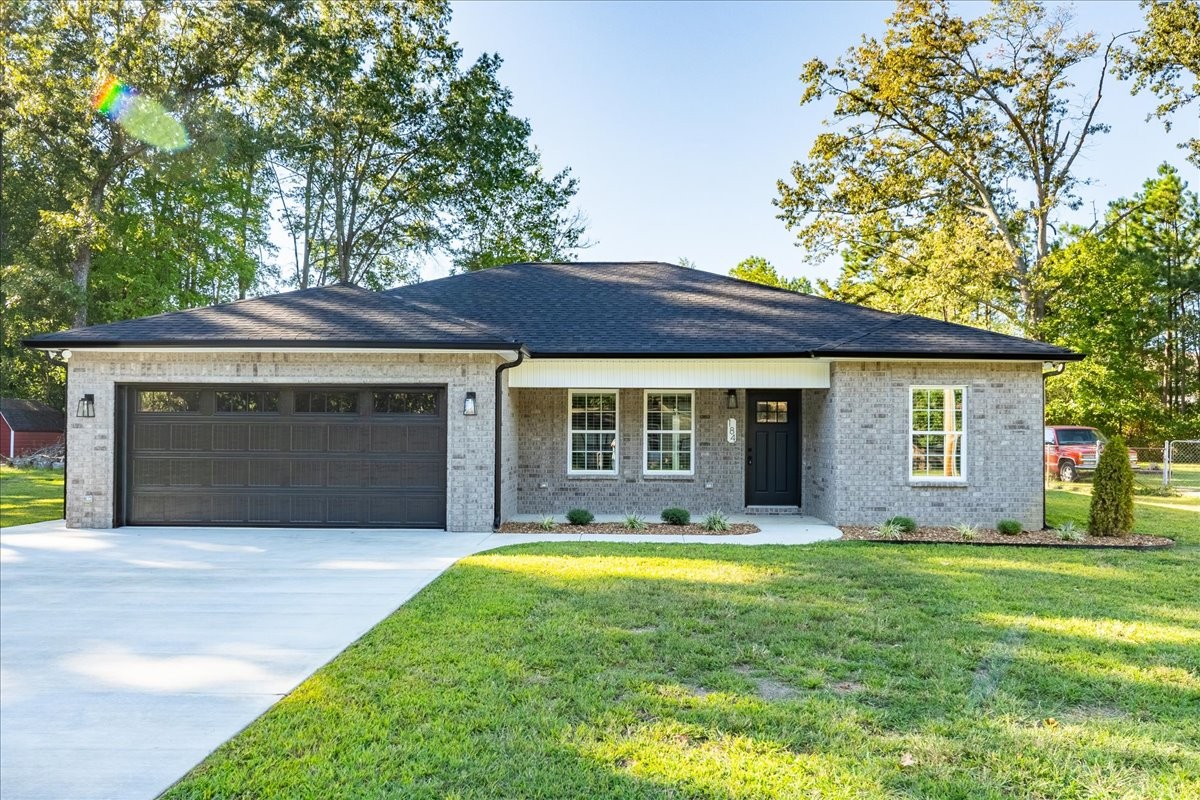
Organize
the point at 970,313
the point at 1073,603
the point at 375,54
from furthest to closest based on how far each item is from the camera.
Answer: the point at 375,54 < the point at 970,313 < the point at 1073,603

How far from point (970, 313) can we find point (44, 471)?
114 ft

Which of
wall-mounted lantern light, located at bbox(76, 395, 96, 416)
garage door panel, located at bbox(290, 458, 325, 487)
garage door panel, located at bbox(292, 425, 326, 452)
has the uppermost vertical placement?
wall-mounted lantern light, located at bbox(76, 395, 96, 416)

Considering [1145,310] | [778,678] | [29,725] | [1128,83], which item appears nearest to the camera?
[29,725]

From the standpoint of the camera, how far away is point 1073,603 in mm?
6605

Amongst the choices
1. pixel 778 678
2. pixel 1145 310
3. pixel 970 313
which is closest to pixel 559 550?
pixel 778 678

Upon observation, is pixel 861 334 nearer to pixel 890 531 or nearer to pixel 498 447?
pixel 890 531

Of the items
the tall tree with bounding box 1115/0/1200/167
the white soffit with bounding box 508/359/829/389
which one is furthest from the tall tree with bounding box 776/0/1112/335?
the white soffit with bounding box 508/359/829/389

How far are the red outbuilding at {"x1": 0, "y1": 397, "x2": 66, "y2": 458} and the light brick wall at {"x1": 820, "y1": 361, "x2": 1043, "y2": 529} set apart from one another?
34.4 metres

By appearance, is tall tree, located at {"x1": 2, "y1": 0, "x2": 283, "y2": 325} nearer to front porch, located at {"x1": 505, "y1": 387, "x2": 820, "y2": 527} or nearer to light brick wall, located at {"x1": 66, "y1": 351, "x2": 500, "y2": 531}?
light brick wall, located at {"x1": 66, "y1": 351, "x2": 500, "y2": 531}

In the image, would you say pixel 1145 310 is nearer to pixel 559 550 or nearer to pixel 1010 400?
pixel 1010 400

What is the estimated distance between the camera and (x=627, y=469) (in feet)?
43.8

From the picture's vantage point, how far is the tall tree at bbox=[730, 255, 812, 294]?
46688 mm

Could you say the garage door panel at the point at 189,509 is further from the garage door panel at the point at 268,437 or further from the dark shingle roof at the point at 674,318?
the dark shingle roof at the point at 674,318

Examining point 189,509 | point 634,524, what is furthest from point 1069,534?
point 189,509
